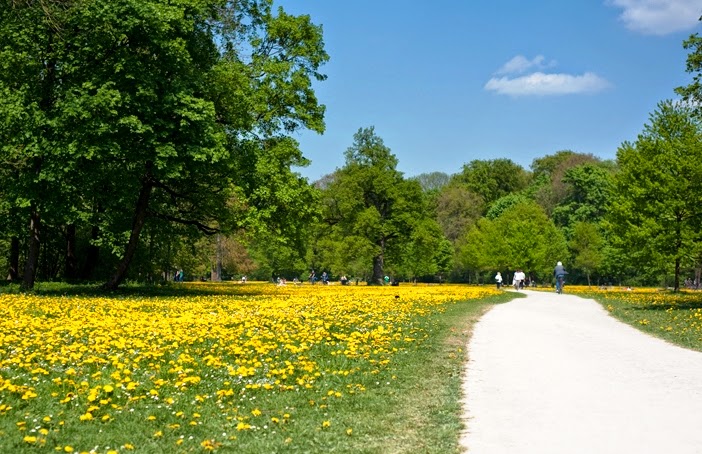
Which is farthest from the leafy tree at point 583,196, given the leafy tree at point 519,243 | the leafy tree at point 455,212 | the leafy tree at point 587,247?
the leafy tree at point 455,212

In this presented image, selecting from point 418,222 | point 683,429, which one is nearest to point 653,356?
point 683,429

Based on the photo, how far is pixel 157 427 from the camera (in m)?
6.91

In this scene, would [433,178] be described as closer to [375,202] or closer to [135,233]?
[375,202]

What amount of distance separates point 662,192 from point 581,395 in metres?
23.0

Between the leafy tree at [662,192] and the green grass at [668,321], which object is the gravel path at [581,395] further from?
the leafy tree at [662,192]

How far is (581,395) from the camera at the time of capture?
8.90 metres

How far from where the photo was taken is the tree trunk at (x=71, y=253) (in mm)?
34406

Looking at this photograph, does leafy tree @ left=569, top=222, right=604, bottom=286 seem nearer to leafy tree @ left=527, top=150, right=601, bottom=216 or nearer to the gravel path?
leafy tree @ left=527, top=150, right=601, bottom=216

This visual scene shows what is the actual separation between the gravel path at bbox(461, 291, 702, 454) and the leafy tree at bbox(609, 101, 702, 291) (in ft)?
43.6

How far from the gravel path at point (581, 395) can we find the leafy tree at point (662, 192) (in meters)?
13.3

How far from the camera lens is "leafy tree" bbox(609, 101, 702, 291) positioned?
2712 centimetres

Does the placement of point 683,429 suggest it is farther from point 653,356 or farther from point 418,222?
point 418,222

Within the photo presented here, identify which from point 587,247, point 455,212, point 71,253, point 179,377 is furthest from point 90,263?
point 455,212

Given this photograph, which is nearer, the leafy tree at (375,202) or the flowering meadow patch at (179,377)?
the flowering meadow patch at (179,377)
